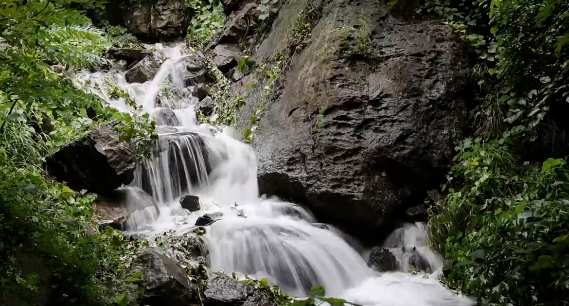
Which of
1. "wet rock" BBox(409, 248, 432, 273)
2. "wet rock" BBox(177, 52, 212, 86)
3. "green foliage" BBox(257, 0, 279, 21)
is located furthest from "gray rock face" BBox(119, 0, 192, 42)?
"wet rock" BBox(409, 248, 432, 273)

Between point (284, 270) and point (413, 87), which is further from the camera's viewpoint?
point (413, 87)

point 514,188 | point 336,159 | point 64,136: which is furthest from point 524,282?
point 64,136

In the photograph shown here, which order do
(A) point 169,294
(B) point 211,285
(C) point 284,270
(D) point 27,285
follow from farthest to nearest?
(C) point 284,270
(B) point 211,285
(A) point 169,294
(D) point 27,285

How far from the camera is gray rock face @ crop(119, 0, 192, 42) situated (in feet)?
40.5

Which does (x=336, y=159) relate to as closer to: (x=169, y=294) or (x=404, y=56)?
(x=404, y=56)

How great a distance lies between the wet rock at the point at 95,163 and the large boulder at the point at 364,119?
1.95m

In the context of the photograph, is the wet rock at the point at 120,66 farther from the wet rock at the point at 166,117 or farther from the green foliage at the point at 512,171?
the green foliage at the point at 512,171

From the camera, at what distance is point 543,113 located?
5168 mm

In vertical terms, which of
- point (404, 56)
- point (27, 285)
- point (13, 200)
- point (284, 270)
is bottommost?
point (284, 270)

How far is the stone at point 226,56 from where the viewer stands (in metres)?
10.0

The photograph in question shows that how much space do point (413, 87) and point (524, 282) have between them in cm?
391

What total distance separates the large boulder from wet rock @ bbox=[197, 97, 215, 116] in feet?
4.59

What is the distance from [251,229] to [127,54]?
6.86m

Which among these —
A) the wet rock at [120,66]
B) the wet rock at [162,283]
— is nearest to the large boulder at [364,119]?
the wet rock at [162,283]
